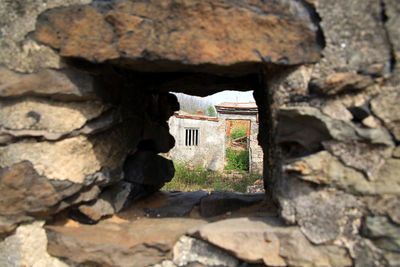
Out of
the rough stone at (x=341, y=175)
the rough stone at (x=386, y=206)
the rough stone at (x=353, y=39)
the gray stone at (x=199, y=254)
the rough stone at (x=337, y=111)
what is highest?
the rough stone at (x=353, y=39)

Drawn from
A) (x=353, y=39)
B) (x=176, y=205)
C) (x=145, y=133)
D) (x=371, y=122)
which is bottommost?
(x=176, y=205)

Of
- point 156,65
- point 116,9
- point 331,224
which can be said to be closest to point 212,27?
point 156,65

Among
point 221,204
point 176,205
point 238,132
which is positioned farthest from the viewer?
point 238,132

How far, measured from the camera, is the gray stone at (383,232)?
112 centimetres

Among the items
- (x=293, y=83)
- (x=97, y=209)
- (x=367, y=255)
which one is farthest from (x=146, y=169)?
(x=367, y=255)

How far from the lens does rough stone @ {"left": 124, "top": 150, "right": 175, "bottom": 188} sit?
2.17 meters

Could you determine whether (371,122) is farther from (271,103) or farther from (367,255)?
(367,255)

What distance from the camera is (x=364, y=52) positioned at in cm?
123

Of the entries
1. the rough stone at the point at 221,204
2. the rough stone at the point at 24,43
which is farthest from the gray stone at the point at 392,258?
the rough stone at the point at 24,43

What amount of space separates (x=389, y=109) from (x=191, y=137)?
11.9 meters

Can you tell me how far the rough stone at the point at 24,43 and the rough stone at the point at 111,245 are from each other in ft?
3.17

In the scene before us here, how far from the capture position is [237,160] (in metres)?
12.6

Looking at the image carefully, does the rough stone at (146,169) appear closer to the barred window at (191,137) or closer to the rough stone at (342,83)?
the rough stone at (342,83)

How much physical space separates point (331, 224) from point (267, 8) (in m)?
1.13
